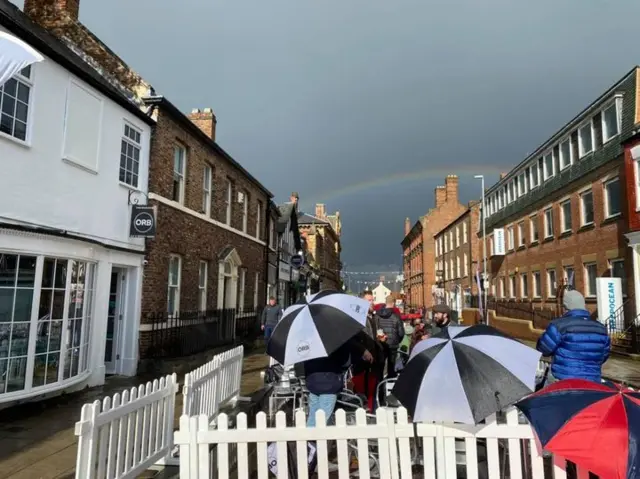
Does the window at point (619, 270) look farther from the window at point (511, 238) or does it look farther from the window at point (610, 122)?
the window at point (511, 238)

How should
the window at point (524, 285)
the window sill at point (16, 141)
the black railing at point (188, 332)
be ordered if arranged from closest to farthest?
the window sill at point (16, 141) → the black railing at point (188, 332) → the window at point (524, 285)

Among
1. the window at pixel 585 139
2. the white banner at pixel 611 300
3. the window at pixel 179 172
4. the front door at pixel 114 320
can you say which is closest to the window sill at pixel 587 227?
the white banner at pixel 611 300

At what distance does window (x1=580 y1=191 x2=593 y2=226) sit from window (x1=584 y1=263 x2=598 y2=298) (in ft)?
6.14

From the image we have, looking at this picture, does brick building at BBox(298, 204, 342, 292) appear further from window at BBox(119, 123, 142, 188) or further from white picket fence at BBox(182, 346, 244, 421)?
white picket fence at BBox(182, 346, 244, 421)

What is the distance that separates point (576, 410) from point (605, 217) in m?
18.9

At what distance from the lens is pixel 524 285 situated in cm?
2808

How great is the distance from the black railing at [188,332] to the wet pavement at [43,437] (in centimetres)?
221

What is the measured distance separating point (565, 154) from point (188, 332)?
19.7 m

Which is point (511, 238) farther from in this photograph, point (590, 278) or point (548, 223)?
point (590, 278)

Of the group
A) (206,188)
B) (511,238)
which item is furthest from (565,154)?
(206,188)

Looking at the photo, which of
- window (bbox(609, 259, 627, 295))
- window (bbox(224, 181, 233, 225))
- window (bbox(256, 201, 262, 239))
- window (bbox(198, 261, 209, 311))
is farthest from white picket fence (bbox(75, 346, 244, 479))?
window (bbox(609, 259, 627, 295))

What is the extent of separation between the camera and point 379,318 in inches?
A: 360

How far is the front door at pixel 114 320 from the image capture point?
10.8m

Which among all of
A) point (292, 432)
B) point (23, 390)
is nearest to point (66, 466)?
point (23, 390)
